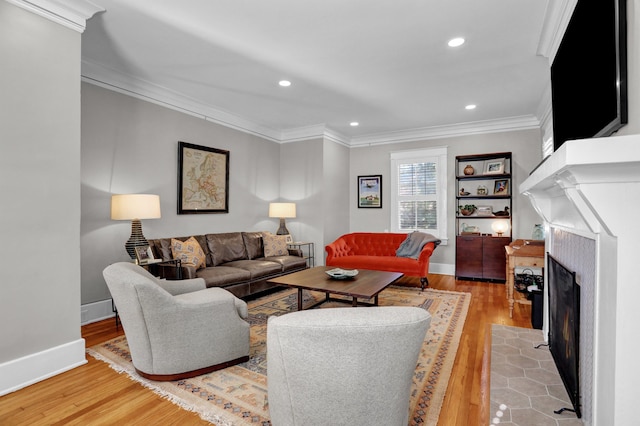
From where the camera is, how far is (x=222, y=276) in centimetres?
400

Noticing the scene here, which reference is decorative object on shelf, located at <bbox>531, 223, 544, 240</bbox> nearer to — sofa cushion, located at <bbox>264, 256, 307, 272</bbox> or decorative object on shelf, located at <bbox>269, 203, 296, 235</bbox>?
sofa cushion, located at <bbox>264, 256, 307, 272</bbox>

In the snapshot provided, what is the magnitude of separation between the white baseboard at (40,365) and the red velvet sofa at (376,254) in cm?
348

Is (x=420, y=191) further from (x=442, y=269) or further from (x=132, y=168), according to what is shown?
(x=132, y=168)

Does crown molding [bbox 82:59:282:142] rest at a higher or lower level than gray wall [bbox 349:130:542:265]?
higher

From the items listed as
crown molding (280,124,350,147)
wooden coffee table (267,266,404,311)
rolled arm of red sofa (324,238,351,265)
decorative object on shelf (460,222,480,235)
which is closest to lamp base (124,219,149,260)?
wooden coffee table (267,266,404,311)

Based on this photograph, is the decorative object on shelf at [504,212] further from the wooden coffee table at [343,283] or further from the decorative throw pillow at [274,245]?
the decorative throw pillow at [274,245]

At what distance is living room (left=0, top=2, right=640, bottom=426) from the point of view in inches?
91.5

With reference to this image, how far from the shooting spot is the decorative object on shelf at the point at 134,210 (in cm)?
352

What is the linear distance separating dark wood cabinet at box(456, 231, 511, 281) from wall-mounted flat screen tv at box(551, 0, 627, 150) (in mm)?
3524

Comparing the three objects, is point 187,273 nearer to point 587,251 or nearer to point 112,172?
point 112,172

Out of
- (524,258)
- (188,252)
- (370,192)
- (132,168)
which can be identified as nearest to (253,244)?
(188,252)

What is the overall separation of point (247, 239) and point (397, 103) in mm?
3086

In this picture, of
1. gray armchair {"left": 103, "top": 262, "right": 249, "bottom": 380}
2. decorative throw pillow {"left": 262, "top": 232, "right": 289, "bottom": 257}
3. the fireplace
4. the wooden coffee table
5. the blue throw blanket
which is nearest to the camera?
the fireplace

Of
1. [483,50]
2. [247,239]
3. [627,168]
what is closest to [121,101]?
[247,239]
